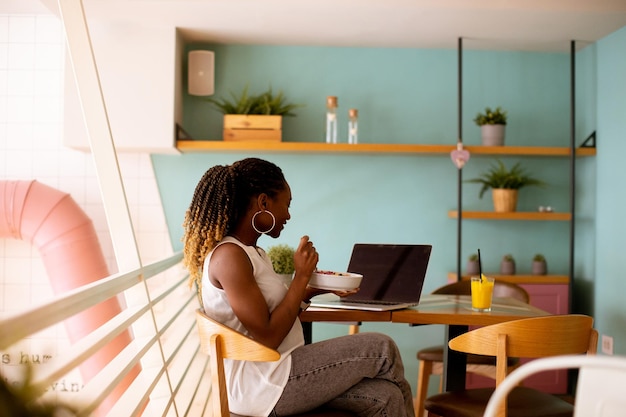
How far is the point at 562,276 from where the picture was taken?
155 inches

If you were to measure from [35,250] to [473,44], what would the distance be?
2794mm

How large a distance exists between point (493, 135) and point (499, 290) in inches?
39.2

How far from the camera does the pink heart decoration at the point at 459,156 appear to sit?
382 centimetres

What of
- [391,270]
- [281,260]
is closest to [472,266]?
[391,270]

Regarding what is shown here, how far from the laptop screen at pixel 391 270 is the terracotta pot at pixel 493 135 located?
5.49ft

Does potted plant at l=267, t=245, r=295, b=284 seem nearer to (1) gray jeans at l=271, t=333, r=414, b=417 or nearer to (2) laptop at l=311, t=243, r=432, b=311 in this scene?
(2) laptop at l=311, t=243, r=432, b=311

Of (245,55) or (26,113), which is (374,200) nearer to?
(245,55)

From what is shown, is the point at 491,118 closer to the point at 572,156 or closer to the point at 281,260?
the point at 572,156

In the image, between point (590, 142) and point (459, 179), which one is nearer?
point (459, 179)

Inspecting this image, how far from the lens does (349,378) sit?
1.88 metres

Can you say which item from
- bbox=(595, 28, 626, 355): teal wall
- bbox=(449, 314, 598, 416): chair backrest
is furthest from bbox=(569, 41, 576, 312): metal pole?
→ bbox=(449, 314, 598, 416): chair backrest

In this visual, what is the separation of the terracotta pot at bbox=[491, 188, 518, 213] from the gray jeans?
2.21 meters

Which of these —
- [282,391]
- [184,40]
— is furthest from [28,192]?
[282,391]

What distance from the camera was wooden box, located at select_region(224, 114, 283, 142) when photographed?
150 inches
